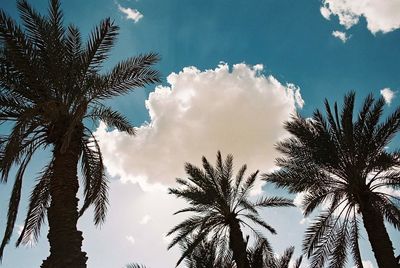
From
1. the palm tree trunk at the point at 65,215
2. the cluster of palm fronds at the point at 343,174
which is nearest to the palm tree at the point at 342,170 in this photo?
the cluster of palm fronds at the point at 343,174

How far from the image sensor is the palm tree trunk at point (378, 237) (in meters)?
14.4

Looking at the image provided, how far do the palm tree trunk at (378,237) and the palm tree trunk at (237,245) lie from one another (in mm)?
5236

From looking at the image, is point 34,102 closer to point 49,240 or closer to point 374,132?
point 49,240

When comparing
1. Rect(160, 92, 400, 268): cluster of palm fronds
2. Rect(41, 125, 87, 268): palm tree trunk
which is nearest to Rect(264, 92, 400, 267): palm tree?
Rect(160, 92, 400, 268): cluster of palm fronds

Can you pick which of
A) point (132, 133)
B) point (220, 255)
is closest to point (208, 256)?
point (220, 255)

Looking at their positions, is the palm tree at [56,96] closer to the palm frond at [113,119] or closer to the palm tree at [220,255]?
the palm frond at [113,119]

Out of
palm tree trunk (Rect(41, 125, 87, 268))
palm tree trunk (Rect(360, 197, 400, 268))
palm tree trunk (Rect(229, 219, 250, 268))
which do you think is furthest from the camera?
palm tree trunk (Rect(229, 219, 250, 268))

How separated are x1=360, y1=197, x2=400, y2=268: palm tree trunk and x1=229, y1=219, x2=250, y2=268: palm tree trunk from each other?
206 inches

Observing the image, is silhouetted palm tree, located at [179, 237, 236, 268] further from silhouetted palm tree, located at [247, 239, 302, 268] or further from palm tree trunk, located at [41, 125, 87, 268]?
palm tree trunk, located at [41, 125, 87, 268]

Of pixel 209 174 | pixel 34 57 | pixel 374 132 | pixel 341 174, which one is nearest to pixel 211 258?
pixel 209 174

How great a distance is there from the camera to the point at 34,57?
11.3 m

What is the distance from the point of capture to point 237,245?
18.7 metres

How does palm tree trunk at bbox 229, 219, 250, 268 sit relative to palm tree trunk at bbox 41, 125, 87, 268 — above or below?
above

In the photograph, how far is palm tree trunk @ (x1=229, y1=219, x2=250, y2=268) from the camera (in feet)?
59.2
